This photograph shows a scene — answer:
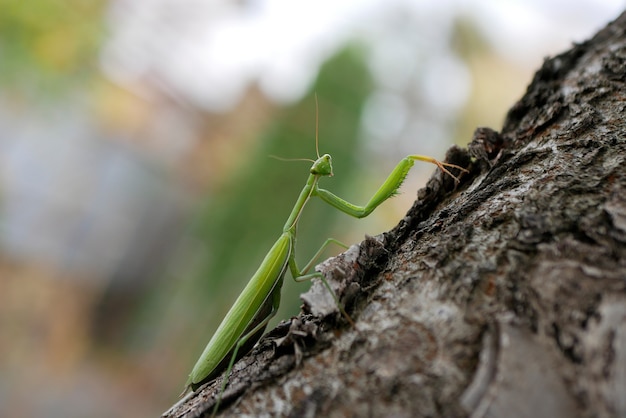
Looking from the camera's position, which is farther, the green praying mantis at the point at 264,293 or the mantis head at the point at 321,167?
the mantis head at the point at 321,167

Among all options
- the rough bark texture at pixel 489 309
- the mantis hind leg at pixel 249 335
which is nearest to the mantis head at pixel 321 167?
the mantis hind leg at pixel 249 335

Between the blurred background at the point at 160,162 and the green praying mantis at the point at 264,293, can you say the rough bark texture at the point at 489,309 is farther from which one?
the blurred background at the point at 160,162

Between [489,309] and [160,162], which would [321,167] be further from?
[160,162]

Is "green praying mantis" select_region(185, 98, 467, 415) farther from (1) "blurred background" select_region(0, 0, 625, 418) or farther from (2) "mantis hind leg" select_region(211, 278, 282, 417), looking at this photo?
(1) "blurred background" select_region(0, 0, 625, 418)

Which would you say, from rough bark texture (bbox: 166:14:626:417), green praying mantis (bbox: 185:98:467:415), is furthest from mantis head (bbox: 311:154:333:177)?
rough bark texture (bbox: 166:14:626:417)

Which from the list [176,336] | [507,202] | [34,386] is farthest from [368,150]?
[34,386]

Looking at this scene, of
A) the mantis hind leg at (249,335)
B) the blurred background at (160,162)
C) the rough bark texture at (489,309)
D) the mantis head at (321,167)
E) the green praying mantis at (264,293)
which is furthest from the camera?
the blurred background at (160,162)

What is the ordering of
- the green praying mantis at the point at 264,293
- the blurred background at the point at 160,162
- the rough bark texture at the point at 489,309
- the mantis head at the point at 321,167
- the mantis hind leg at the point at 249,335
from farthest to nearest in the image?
the blurred background at the point at 160,162
the mantis head at the point at 321,167
the green praying mantis at the point at 264,293
the mantis hind leg at the point at 249,335
the rough bark texture at the point at 489,309
